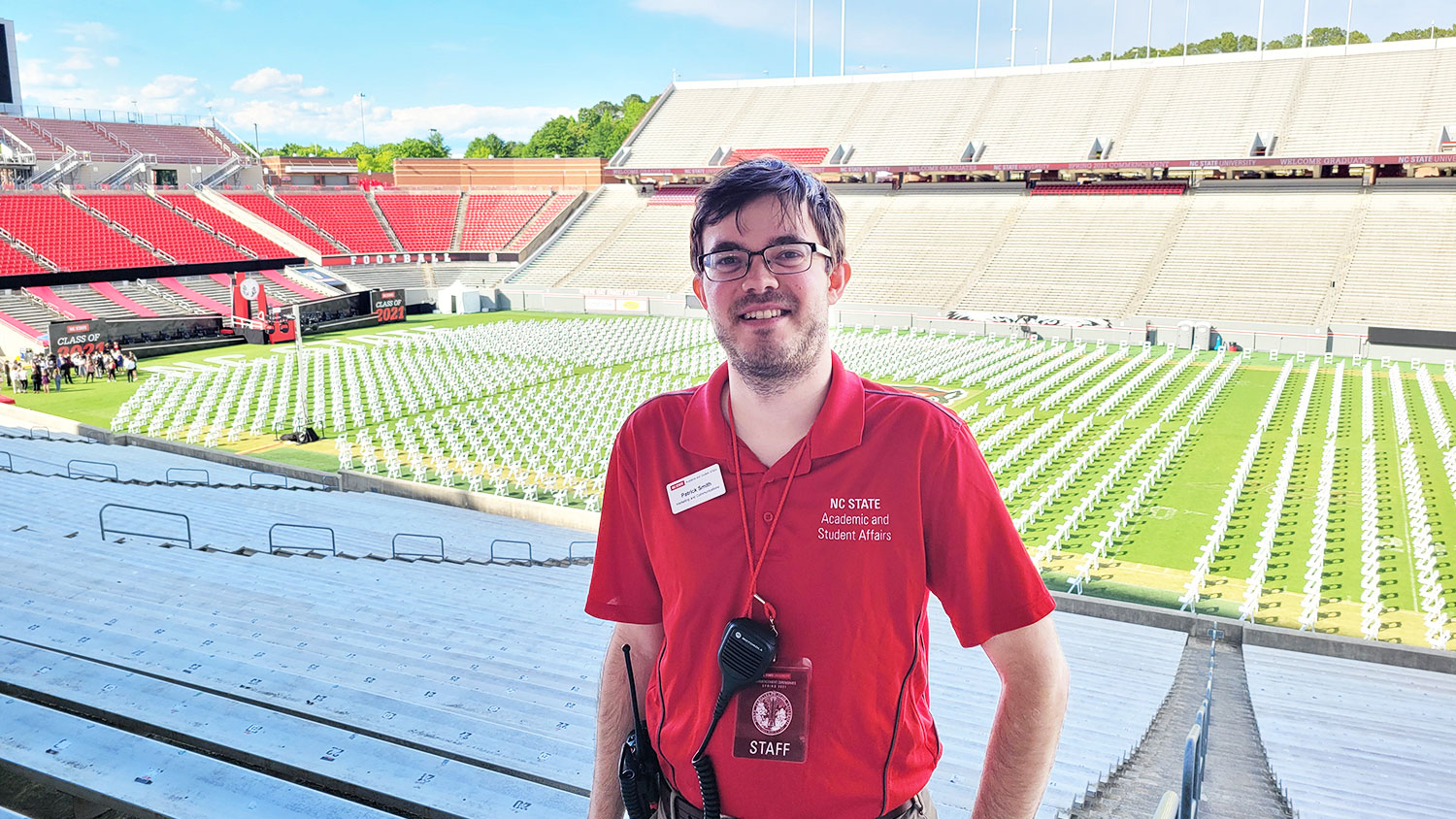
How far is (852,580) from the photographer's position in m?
2.13

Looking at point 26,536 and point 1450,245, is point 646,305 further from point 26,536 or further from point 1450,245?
point 26,536

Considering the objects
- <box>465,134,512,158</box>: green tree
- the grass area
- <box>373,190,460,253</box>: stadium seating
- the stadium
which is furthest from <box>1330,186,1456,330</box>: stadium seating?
<box>465,134,512,158</box>: green tree

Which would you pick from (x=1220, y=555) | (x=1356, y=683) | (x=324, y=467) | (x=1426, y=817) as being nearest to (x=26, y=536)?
(x=324, y=467)

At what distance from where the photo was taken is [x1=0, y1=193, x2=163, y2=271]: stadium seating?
37938mm

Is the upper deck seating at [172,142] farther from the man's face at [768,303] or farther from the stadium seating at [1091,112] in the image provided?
the man's face at [768,303]

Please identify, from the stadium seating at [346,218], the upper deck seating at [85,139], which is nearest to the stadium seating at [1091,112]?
A: the stadium seating at [346,218]

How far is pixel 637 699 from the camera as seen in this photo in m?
2.52

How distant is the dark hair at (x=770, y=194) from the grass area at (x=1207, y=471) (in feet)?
37.1

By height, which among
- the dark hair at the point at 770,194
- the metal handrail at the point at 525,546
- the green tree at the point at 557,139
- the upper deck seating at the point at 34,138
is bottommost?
the metal handrail at the point at 525,546

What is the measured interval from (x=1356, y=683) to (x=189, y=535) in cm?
1181

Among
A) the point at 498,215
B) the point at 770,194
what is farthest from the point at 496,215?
the point at 770,194

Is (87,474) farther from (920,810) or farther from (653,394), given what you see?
(920,810)

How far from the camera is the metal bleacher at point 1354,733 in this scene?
19.7 ft

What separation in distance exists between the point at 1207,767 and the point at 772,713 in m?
5.50
